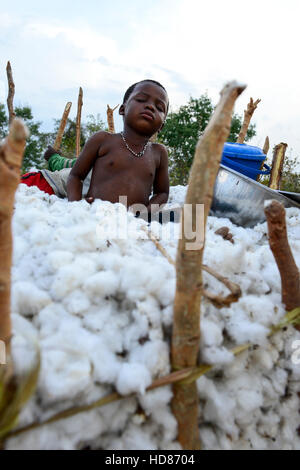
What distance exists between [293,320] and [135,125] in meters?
1.15

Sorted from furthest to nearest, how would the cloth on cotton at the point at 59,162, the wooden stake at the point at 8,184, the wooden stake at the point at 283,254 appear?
the cloth on cotton at the point at 59,162
the wooden stake at the point at 283,254
the wooden stake at the point at 8,184

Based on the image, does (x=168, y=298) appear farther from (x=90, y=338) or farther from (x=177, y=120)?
(x=177, y=120)

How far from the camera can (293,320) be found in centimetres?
81

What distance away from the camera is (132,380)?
1.95ft

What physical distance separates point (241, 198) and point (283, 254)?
0.75m

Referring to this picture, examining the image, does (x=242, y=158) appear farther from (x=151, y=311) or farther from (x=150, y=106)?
(x=151, y=311)

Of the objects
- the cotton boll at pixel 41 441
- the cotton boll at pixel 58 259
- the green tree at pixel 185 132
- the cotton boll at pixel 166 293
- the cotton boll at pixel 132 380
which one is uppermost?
the green tree at pixel 185 132

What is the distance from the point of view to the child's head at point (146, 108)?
61.4 inches

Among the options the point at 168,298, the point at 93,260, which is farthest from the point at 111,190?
the point at 168,298

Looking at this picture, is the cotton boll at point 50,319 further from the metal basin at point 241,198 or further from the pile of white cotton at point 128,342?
the metal basin at point 241,198

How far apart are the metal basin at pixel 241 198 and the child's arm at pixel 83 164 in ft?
2.04

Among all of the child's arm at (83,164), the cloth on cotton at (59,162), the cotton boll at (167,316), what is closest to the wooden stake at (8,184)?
the cotton boll at (167,316)

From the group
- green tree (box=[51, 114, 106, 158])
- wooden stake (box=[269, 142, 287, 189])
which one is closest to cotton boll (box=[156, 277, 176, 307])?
wooden stake (box=[269, 142, 287, 189])

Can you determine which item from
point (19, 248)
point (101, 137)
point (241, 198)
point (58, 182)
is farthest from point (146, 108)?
point (19, 248)
